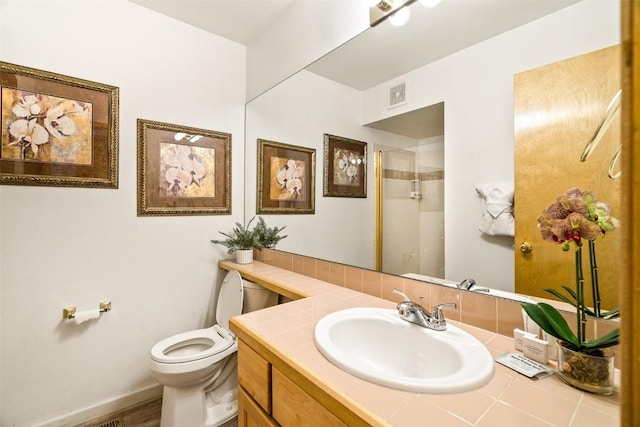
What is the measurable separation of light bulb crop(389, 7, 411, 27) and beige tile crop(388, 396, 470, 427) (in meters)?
1.43

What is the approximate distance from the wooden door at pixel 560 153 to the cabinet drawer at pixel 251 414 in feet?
2.95

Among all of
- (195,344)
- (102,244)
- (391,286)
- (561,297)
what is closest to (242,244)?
(195,344)

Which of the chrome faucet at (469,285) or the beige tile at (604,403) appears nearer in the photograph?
the beige tile at (604,403)

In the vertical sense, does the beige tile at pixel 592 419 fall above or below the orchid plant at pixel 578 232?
below

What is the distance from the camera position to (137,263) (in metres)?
1.80

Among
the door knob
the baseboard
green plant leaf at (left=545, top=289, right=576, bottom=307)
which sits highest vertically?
the door knob

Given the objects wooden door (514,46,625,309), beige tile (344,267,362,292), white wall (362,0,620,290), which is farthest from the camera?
beige tile (344,267,362,292)

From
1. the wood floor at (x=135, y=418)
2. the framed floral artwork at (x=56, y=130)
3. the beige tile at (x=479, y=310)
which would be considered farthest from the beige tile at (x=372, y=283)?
the framed floral artwork at (x=56, y=130)

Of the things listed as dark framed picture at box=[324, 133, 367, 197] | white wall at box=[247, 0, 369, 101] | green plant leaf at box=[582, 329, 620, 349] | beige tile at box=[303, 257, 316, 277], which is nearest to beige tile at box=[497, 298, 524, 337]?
green plant leaf at box=[582, 329, 620, 349]

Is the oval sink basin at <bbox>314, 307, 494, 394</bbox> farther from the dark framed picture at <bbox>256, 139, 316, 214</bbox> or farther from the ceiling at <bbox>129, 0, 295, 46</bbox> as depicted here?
the ceiling at <bbox>129, 0, 295, 46</bbox>

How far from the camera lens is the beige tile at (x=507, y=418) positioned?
1.78 feet

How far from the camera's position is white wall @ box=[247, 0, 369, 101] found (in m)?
1.45

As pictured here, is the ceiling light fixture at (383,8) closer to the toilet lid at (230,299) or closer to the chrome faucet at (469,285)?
the chrome faucet at (469,285)

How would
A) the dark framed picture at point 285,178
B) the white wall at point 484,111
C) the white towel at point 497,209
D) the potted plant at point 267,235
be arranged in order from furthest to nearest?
the potted plant at point 267,235, the dark framed picture at point 285,178, the white towel at point 497,209, the white wall at point 484,111
